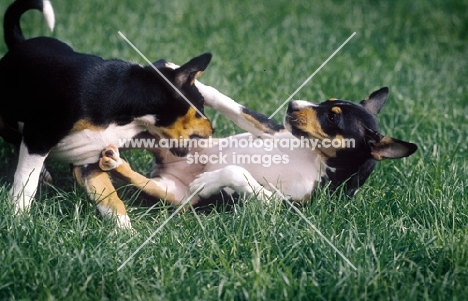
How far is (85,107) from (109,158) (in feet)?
1.03

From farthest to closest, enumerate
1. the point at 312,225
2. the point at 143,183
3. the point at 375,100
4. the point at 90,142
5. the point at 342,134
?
the point at 375,100
the point at 143,183
the point at 342,134
the point at 90,142
the point at 312,225

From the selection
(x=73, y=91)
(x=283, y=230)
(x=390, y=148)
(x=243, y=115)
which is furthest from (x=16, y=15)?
(x=390, y=148)

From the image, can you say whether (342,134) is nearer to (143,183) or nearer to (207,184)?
(207,184)

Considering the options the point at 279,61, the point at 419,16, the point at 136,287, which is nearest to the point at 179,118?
the point at 136,287

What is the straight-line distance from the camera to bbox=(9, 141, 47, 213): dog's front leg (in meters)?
3.52

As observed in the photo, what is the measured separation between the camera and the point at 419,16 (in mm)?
7828

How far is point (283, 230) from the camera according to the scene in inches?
134

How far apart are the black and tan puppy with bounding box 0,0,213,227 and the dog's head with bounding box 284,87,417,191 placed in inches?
21.3

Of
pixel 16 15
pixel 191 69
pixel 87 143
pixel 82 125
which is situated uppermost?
pixel 16 15

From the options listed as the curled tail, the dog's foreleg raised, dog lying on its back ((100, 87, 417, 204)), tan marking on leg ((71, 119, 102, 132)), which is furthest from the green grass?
the curled tail

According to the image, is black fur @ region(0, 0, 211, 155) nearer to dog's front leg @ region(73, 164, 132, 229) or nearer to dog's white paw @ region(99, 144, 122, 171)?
dog's white paw @ region(99, 144, 122, 171)

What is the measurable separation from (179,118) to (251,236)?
2.69 ft

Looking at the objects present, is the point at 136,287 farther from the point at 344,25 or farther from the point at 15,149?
the point at 344,25

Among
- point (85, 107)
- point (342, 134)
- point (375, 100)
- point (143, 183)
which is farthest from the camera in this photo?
point (375, 100)
